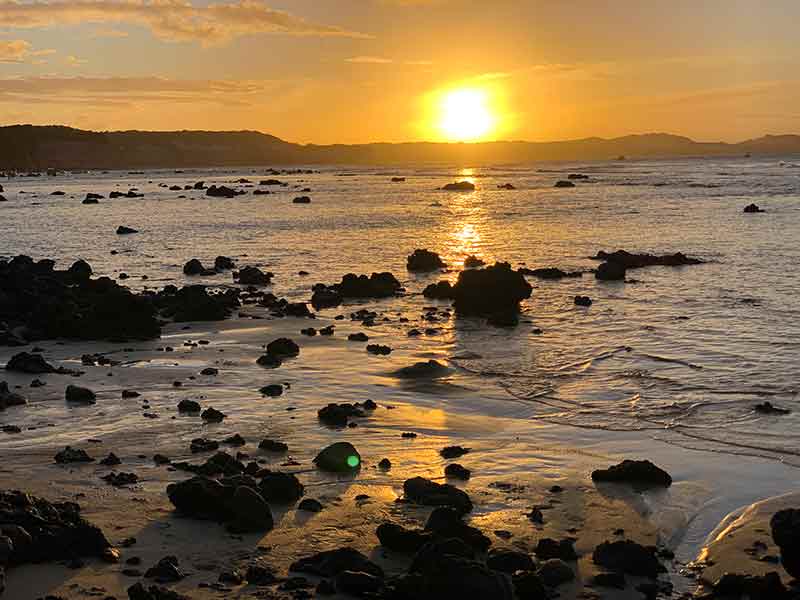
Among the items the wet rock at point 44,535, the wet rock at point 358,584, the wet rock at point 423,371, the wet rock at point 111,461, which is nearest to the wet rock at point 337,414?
the wet rock at point 423,371

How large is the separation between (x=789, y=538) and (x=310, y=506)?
5942 mm

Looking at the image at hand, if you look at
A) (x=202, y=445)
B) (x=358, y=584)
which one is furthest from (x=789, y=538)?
(x=202, y=445)

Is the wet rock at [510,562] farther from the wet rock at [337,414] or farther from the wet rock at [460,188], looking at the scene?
the wet rock at [460,188]

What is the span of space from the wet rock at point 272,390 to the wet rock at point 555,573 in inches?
365

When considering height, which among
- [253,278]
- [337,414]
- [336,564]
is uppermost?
[253,278]

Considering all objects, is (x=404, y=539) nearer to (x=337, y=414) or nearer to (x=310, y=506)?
(x=310, y=506)

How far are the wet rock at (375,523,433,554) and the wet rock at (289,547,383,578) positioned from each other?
594 millimetres

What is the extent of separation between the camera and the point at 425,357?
22.6m

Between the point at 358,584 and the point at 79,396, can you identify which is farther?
the point at 79,396

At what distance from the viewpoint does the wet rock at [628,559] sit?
33.3 ft

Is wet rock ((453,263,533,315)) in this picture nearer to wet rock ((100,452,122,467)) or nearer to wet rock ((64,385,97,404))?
wet rock ((64,385,97,404))

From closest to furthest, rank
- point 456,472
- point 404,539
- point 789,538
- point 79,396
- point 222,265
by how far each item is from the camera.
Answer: point 789,538 < point 404,539 < point 456,472 < point 79,396 < point 222,265

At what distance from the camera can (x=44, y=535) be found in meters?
10.1

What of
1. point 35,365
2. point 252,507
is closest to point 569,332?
point 35,365
